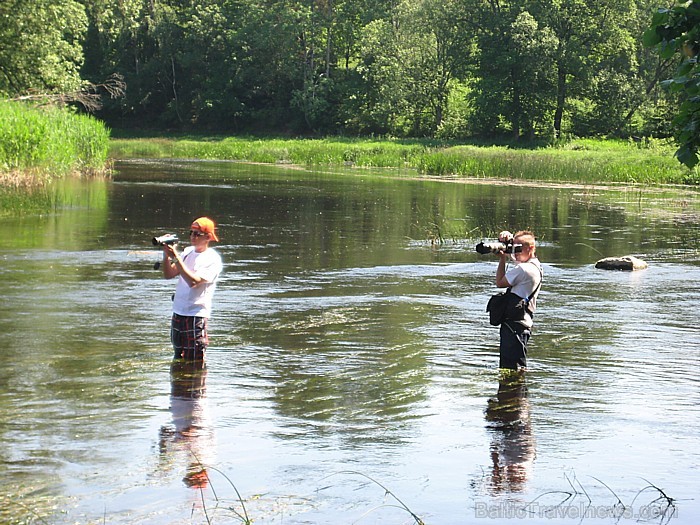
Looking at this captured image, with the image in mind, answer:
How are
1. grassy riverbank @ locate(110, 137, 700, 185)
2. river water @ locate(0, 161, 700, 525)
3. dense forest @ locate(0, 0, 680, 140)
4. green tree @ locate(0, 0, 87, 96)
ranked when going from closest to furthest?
1. river water @ locate(0, 161, 700, 525)
2. green tree @ locate(0, 0, 87, 96)
3. grassy riverbank @ locate(110, 137, 700, 185)
4. dense forest @ locate(0, 0, 680, 140)

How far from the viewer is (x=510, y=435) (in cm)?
879

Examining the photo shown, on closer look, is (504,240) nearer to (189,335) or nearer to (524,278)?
(524,278)

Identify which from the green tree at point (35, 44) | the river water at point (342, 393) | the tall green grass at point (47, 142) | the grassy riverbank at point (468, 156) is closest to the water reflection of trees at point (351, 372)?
the river water at point (342, 393)

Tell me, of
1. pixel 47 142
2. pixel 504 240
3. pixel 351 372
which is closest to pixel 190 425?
pixel 351 372

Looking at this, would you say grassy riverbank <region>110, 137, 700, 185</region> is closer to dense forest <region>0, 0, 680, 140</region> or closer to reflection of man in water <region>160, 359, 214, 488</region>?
dense forest <region>0, 0, 680, 140</region>

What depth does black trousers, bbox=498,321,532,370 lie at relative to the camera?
1025 cm

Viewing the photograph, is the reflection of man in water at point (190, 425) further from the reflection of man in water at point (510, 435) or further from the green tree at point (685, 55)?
the green tree at point (685, 55)

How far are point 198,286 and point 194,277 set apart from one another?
0.23 metres

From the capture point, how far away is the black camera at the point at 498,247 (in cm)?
968

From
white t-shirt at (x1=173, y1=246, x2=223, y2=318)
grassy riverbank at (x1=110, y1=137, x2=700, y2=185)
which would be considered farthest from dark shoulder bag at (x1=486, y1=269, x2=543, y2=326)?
grassy riverbank at (x1=110, y1=137, x2=700, y2=185)

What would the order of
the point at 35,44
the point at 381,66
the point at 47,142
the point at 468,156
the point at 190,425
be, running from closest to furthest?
the point at 190,425, the point at 47,142, the point at 35,44, the point at 468,156, the point at 381,66

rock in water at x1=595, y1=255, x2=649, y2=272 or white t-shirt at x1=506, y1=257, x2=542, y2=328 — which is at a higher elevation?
white t-shirt at x1=506, y1=257, x2=542, y2=328

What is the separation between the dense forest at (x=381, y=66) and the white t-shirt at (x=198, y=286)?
46.0 metres

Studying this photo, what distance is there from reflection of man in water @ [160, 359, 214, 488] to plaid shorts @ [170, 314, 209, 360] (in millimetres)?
231
